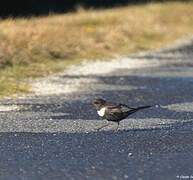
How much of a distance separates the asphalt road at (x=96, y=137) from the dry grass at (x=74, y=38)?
192 cm

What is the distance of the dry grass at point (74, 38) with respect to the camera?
1906 centimetres

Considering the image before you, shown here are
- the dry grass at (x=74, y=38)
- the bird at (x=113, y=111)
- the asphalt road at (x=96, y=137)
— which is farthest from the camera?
the dry grass at (x=74, y=38)

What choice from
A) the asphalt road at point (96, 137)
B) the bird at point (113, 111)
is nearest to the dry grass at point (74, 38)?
the asphalt road at point (96, 137)

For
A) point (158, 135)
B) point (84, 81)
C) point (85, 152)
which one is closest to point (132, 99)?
point (84, 81)

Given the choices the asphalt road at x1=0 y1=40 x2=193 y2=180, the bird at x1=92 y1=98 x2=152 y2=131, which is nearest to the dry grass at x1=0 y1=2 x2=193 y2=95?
the asphalt road at x1=0 y1=40 x2=193 y2=180

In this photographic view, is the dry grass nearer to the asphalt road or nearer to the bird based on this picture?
the asphalt road

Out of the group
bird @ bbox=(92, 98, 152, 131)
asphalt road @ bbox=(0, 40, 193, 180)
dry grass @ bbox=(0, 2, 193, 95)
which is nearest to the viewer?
asphalt road @ bbox=(0, 40, 193, 180)

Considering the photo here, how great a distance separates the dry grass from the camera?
19.1 metres

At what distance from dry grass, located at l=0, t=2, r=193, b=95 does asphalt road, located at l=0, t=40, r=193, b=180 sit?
6.29 ft

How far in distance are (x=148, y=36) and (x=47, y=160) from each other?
22493mm

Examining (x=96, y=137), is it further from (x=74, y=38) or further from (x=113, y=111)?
(x=74, y=38)

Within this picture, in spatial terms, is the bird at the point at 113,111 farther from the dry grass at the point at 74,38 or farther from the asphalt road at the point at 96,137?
the dry grass at the point at 74,38

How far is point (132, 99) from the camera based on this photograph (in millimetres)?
14328

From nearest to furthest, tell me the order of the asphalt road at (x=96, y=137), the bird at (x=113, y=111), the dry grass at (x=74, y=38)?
the asphalt road at (x=96, y=137) → the bird at (x=113, y=111) → the dry grass at (x=74, y=38)
